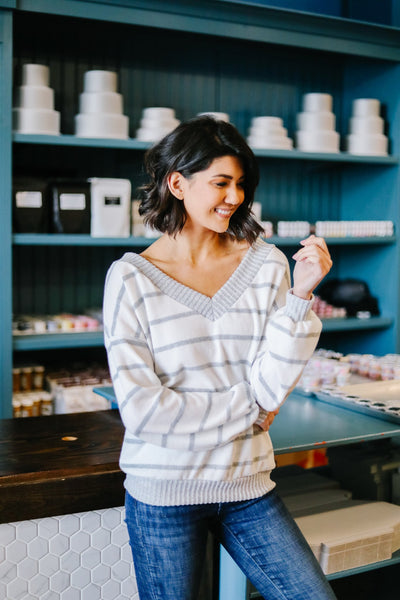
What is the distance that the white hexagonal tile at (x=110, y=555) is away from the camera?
1.73 metres

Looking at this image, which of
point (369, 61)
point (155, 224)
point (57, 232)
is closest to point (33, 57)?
point (57, 232)

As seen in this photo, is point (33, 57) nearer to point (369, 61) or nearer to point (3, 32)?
point (3, 32)

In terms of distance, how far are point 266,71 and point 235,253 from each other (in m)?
3.25

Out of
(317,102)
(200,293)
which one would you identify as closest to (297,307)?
(200,293)

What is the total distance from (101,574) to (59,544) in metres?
0.15

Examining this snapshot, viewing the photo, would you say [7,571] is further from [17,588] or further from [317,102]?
[317,102]

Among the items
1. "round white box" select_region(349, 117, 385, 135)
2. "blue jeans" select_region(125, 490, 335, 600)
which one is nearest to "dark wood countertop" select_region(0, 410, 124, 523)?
"blue jeans" select_region(125, 490, 335, 600)

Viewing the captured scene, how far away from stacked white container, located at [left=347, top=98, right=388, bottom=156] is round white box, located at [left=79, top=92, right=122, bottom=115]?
61.6 inches

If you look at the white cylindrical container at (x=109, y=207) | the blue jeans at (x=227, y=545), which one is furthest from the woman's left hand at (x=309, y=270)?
the white cylindrical container at (x=109, y=207)

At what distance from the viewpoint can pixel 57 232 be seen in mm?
3512

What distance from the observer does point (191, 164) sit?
141cm

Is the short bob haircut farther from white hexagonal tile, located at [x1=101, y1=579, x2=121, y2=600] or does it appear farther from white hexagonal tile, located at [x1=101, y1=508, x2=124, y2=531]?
white hexagonal tile, located at [x1=101, y1=579, x2=121, y2=600]

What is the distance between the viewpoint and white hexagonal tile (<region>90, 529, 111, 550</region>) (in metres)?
1.71

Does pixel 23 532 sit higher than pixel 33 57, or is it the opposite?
pixel 33 57
